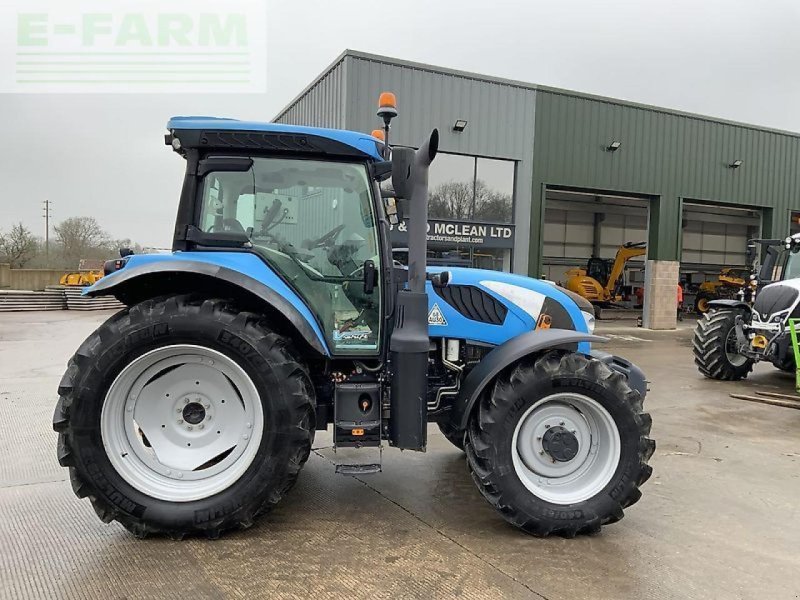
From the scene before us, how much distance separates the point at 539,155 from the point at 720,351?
7801 mm

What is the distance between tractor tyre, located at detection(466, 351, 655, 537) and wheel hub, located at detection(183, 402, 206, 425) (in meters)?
1.53

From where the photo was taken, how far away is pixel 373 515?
3.44 meters

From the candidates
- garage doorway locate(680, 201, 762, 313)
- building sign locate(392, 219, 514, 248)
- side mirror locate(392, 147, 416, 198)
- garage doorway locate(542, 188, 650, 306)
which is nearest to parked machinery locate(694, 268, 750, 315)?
garage doorway locate(680, 201, 762, 313)

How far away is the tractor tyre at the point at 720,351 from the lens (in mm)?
8422

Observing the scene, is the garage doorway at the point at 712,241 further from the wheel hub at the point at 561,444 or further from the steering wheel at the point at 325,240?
the steering wheel at the point at 325,240

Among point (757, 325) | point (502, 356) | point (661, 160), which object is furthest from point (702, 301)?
point (502, 356)

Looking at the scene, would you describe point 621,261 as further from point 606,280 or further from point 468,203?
point 468,203

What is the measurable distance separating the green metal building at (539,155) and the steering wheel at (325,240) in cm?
723

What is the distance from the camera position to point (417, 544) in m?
3.05

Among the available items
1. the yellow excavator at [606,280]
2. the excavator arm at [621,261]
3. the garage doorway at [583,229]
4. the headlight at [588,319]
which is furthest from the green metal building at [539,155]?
the garage doorway at [583,229]

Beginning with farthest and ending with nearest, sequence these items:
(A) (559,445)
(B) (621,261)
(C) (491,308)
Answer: (B) (621,261)
(C) (491,308)
(A) (559,445)

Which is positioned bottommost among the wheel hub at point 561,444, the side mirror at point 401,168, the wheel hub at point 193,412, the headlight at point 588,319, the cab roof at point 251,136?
the wheel hub at point 561,444

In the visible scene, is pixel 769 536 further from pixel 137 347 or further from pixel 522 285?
pixel 137 347

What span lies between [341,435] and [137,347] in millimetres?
1208
